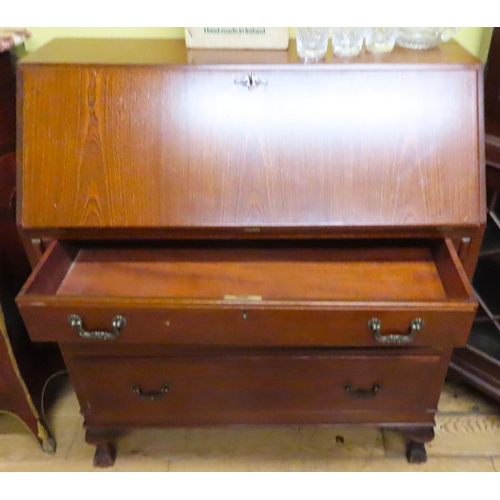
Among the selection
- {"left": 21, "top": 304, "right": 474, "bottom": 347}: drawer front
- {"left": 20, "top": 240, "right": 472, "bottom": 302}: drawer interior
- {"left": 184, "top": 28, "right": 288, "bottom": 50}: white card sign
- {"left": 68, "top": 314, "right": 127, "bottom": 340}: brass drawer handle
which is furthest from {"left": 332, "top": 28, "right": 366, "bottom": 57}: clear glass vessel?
{"left": 68, "top": 314, "right": 127, "bottom": 340}: brass drawer handle

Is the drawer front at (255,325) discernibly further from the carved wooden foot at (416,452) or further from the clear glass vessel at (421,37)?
the clear glass vessel at (421,37)

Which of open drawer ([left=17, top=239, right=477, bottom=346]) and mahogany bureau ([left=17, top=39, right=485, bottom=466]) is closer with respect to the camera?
open drawer ([left=17, top=239, right=477, bottom=346])

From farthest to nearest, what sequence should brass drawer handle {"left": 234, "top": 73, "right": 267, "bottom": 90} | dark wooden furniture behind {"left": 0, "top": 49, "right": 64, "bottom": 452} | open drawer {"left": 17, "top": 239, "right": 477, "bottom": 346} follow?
dark wooden furniture behind {"left": 0, "top": 49, "right": 64, "bottom": 452}, brass drawer handle {"left": 234, "top": 73, "right": 267, "bottom": 90}, open drawer {"left": 17, "top": 239, "right": 477, "bottom": 346}

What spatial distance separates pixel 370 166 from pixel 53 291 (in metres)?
0.72

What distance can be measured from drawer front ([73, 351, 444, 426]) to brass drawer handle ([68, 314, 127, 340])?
0.15 meters

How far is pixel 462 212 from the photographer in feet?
3.28

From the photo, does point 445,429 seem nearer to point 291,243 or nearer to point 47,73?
point 291,243

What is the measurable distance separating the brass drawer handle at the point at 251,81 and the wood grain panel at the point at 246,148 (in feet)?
0.04

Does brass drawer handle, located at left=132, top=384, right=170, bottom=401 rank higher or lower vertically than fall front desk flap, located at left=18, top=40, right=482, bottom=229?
lower

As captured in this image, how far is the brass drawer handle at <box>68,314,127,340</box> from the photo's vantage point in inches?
35.7

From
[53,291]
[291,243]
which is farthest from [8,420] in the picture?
[291,243]

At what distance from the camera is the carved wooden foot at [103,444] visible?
120cm

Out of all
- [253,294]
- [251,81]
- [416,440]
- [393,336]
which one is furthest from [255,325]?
[416,440]

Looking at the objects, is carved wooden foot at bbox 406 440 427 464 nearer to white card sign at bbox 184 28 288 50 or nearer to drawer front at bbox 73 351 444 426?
drawer front at bbox 73 351 444 426
